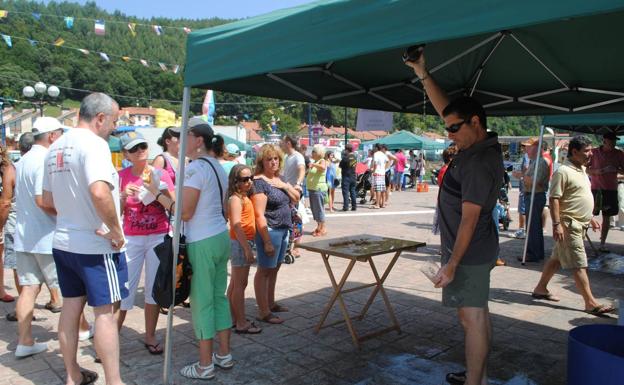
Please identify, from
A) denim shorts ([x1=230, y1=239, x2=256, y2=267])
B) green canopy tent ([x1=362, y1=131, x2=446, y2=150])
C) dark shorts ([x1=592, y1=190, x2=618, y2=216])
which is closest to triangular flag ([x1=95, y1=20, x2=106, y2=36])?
green canopy tent ([x1=362, y1=131, x2=446, y2=150])

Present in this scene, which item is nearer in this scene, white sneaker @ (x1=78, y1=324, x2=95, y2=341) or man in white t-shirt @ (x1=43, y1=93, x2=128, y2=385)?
man in white t-shirt @ (x1=43, y1=93, x2=128, y2=385)

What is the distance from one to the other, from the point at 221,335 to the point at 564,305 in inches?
140

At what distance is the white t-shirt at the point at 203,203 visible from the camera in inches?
119

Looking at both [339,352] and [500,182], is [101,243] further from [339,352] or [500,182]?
[500,182]

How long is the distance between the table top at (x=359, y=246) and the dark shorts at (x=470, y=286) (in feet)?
2.79

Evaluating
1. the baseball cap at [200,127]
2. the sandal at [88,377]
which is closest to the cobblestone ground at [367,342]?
the sandal at [88,377]

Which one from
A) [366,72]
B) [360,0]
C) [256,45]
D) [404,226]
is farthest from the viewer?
[404,226]

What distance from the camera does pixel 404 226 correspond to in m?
10.1

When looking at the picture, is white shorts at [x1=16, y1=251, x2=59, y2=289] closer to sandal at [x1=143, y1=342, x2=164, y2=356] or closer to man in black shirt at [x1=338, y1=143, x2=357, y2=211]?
sandal at [x1=143, y1=342, x2=164, y2=356]

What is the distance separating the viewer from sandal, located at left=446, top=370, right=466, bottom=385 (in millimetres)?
3066

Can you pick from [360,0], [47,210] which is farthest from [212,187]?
[360,0]

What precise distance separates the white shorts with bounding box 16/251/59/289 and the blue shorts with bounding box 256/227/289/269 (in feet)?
5.29

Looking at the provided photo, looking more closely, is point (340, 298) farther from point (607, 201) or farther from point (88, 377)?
point (607, 201)

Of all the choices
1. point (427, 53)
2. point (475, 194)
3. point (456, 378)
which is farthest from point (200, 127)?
point (456, 378)
